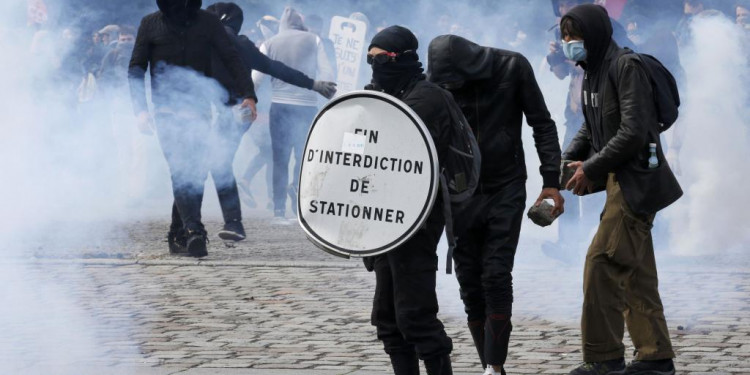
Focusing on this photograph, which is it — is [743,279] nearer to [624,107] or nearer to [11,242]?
[624,107]

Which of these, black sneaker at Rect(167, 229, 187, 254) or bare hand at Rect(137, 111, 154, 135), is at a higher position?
bare hand at Rect(137, 111, 154, 135)

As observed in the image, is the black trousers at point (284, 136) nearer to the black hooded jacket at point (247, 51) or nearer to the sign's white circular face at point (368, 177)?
the black hooded jacket at point (247, 51)

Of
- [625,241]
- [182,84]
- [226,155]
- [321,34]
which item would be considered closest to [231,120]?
[226,155]

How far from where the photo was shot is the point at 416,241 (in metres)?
5.64

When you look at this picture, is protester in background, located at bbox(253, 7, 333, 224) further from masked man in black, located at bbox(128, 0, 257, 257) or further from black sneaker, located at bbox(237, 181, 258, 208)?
masked man in black, located at bbox(128, 0, 257, 257)

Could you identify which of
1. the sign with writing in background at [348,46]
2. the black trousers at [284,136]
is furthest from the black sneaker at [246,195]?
the sign with writing in background at [348,46]

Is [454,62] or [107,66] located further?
[107,66]

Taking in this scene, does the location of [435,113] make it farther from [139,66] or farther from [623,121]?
[139,66]

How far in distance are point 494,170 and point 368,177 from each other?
102cm

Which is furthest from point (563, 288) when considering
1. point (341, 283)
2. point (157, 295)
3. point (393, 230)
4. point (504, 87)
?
point (393, 230)

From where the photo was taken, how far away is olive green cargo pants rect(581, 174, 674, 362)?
6098 mm

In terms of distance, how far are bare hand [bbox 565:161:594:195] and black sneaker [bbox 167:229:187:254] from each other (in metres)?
5.29

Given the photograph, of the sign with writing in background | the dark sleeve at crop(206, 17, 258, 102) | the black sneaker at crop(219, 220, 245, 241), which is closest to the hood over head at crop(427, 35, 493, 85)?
the dark sleeve at crop(206, 17, 258, 102)

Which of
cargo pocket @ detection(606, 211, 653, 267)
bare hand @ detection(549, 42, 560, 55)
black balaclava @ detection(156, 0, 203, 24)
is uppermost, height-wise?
black balaclava @ detection(156, 0, 203, 24)
